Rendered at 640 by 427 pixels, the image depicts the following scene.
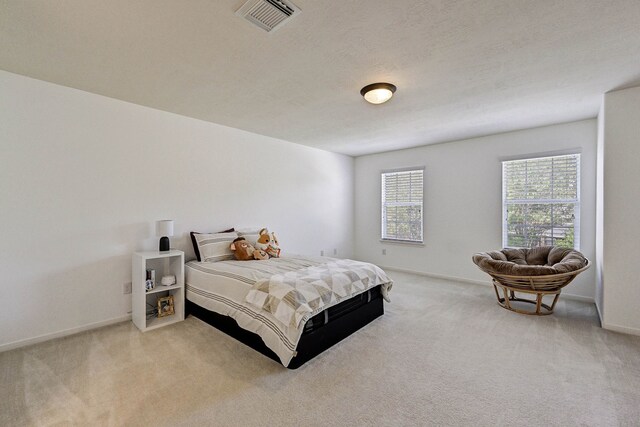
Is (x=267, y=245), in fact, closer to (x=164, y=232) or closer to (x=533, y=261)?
(x=164, y=232)

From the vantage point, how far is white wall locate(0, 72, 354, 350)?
255 cm

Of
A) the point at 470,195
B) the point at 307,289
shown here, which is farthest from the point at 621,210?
the point at 307,289

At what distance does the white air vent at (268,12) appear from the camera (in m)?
1.62

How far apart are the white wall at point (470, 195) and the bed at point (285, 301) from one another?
232cm

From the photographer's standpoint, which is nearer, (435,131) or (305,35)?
(305,35)

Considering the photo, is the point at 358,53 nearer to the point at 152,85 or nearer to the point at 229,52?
the point at 229,52

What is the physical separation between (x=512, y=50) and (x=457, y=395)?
8.36 feet

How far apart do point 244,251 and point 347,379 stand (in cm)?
205

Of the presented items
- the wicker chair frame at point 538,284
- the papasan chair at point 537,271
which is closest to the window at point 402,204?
the papasan chair at point 537,271

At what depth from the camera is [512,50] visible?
6.98 feet

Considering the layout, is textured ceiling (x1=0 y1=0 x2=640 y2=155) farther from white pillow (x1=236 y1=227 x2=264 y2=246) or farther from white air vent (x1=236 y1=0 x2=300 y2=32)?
white pillow (x1=236 y1=227 x2=264 y2=246)

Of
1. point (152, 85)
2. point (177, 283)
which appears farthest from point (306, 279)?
point (152, 85)

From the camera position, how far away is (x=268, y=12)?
1696 millimetres

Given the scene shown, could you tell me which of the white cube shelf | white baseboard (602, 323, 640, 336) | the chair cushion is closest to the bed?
the white cube shelf
